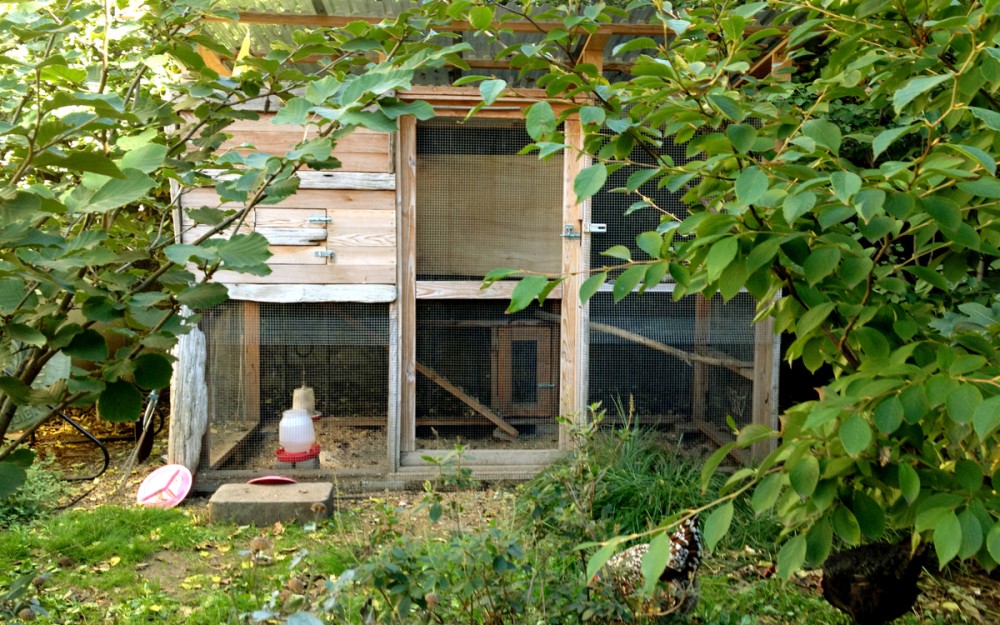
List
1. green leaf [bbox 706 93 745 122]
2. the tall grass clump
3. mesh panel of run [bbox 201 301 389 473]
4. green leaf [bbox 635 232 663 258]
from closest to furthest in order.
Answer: green leaf [bbox 706 93 745 122]
green leaf [bbox 635 232 663 258]
the tall grass clump
mesh panel of run [bbox 201 301 389 473]

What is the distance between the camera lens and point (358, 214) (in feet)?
17.0

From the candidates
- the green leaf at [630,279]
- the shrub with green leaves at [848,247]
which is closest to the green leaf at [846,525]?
the shrub with green leaves at [848,247]

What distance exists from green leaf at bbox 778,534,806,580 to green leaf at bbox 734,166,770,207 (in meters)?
0.55

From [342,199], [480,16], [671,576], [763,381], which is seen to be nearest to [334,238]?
[342,199]

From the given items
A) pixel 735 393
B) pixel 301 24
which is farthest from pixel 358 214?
pixel 735 393

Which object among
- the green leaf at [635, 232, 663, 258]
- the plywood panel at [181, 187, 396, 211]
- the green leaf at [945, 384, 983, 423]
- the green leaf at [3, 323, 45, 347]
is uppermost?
the plywood panel at [181, 187, 396, 211]

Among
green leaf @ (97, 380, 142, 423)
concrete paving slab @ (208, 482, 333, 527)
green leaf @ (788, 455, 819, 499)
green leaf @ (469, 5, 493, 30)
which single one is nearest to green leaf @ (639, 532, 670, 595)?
green leaf @ (788, 455, 819, 499)

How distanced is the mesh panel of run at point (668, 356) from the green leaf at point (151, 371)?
14.1 ft

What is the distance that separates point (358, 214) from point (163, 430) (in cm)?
322

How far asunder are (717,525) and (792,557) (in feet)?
0.52

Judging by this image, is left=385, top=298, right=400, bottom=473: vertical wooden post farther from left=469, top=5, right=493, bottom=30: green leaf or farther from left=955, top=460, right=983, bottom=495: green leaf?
left=955, top=460, right=983, bottom=495: green leaf

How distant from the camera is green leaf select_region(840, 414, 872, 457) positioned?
3.68 ft

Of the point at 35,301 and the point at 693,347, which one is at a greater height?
the point at 35,301

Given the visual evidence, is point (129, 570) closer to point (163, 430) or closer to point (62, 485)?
point (62, 485)
